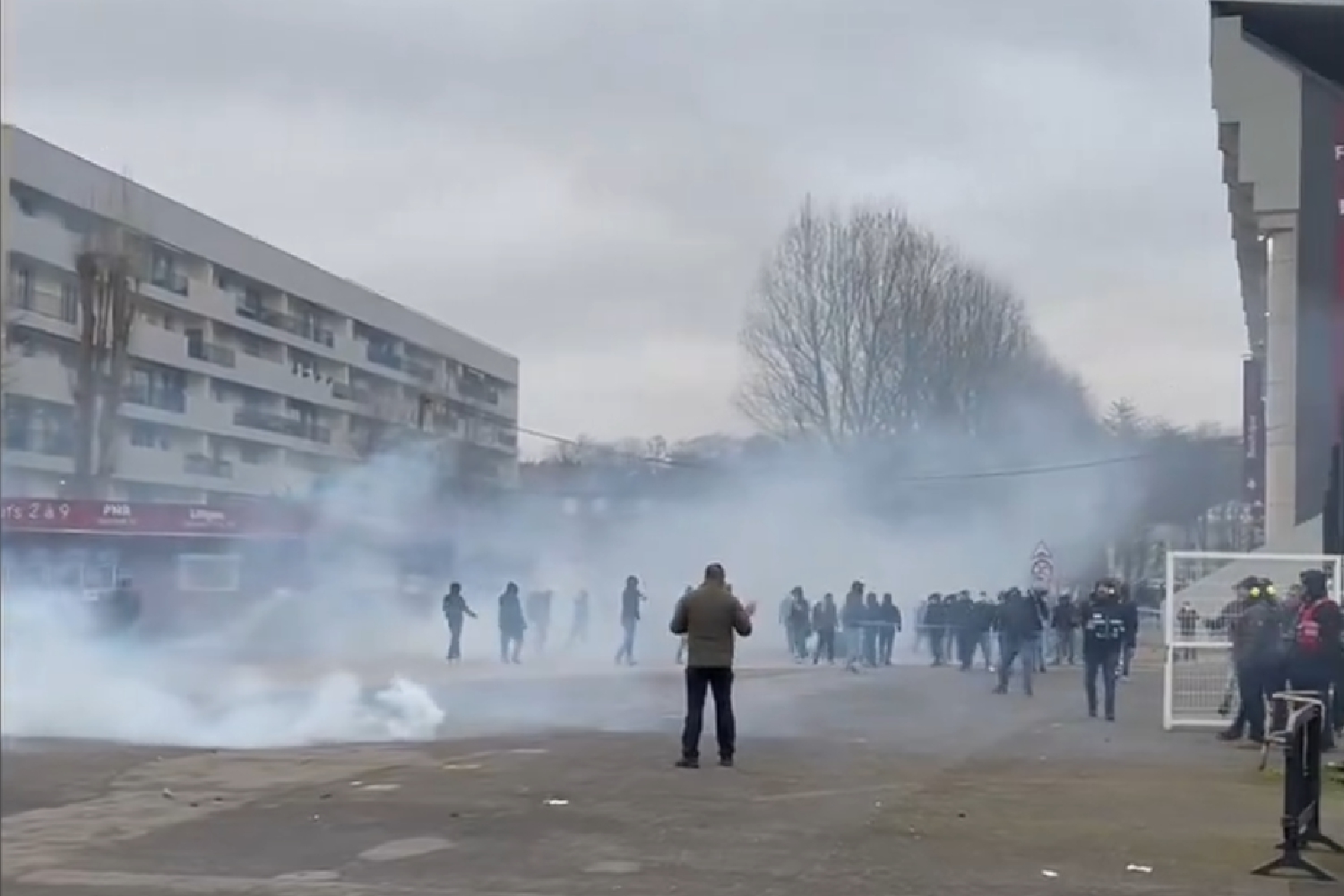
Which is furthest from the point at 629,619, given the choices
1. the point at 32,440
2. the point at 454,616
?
the point at 32,440

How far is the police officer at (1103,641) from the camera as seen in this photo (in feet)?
63.6

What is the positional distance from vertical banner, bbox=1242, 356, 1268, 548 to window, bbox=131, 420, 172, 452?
1096 inches

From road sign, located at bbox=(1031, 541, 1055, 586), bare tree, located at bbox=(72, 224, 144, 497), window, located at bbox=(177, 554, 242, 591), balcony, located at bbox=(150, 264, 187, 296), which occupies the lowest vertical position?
window, located at bbox=(177, 554, 242, 591)

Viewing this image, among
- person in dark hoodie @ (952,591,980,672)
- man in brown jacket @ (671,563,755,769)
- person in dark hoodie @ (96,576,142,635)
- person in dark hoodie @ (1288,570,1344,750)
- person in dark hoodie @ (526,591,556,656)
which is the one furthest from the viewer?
person in dark hoodie @ (526,591,556,656)

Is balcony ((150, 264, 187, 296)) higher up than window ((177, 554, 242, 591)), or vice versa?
balcony ((150, 264, 187, 296))

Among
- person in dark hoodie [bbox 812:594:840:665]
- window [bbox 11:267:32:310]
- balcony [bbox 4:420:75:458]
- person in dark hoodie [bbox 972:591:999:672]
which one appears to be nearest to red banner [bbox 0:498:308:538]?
balcony [bbox 4:420:75:458]

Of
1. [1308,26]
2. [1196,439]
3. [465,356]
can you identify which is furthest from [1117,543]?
[465,356]

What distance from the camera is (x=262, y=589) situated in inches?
1206

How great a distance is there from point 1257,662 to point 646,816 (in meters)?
8.19

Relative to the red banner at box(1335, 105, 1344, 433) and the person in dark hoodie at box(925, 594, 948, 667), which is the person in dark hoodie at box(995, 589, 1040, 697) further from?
the red banner at box(1335, 105, 1344, 433)

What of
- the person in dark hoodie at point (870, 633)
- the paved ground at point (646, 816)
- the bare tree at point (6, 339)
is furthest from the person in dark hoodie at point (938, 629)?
the bare tree at point (6, 339)

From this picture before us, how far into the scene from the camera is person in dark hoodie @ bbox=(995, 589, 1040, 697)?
24766mm

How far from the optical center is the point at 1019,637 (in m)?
25.1

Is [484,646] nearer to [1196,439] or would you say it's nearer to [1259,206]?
[1259,206]
